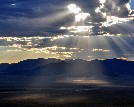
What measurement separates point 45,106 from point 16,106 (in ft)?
32.4

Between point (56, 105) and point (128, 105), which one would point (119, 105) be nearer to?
point (128, 105)

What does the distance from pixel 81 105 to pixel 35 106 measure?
16417 millimetres

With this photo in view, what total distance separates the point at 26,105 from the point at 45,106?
6930mm

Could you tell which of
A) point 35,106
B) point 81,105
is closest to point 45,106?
point 35,106

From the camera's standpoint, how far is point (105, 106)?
13200cm

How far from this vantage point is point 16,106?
134125 mm

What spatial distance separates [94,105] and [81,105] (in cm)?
476

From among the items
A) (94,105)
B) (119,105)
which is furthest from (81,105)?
(119,105)

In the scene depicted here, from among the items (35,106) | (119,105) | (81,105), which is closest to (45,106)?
(35,106)

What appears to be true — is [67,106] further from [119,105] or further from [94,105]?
[119,105]

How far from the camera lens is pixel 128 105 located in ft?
441

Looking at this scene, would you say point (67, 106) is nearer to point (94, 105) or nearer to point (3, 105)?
point (94, 105)

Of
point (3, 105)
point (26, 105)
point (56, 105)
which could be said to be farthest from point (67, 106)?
point (3, 105)

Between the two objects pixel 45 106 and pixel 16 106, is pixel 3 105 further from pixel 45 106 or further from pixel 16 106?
pixel 45 106
